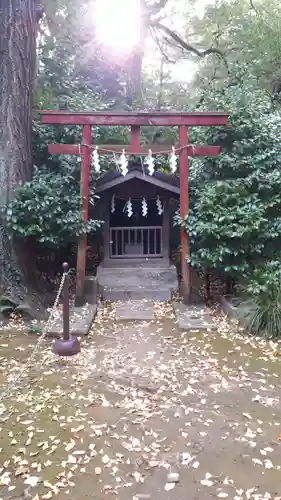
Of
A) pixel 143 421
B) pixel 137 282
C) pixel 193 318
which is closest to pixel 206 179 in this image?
pixel 137 282

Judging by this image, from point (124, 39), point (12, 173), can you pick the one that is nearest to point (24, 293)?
point (12, 173)

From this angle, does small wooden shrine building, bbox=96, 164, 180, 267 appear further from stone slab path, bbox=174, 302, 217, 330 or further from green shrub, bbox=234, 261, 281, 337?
green shrub, bbox=234, 261, 281, 337

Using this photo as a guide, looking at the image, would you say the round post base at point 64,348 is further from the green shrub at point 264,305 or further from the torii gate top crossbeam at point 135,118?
the torii gate top crossbeam at point 135,118

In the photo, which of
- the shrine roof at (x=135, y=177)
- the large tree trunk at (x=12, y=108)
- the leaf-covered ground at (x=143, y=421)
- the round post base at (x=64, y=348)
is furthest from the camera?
the shrine roof at (x=135, y=177)

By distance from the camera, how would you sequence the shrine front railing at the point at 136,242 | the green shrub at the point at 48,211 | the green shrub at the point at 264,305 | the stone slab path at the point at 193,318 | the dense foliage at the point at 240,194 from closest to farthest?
the green shrub at the point at 264,305 → the stone slab path at the point at 193,318 → the green shrub at the point at 48,211 → the dense foliage at the point at 240,194 → the shrine front railing at the point at 136,242

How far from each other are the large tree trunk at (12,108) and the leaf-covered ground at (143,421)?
1.46m

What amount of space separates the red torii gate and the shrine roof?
31.1 inches

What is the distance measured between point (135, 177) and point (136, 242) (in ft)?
5.07

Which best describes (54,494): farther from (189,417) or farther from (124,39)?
(124,39)

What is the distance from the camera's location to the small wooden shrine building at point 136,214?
8156 mm

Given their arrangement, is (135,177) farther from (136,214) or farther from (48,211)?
(48,211)

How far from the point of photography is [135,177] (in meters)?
8.14

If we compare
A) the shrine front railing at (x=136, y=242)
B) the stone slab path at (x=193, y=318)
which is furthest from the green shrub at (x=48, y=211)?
the stone slab path at (x=193, y=318)

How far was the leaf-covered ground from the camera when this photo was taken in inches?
118
